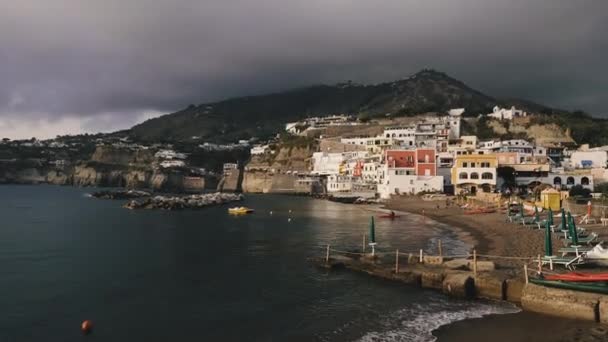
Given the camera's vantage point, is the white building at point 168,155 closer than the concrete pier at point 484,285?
No

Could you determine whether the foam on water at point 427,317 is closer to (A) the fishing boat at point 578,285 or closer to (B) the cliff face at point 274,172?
(A) the fishing boat at point 578,285

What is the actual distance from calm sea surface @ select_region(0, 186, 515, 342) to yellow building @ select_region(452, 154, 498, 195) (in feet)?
94.8

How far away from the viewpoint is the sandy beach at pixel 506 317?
15180 mm

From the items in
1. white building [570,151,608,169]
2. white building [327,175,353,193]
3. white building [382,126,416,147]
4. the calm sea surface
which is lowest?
the calm sea surface

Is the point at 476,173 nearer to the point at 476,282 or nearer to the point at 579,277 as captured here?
the point at 476,282

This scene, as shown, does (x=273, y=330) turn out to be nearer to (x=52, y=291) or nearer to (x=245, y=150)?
(x=52, y=291)

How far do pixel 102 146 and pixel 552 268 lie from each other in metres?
165

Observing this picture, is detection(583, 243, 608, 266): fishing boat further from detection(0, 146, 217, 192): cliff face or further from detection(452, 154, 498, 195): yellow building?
detection(0, 146, 217, 192): cliff face

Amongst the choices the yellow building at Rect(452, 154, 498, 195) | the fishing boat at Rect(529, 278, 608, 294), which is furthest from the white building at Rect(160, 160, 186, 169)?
the fishing boat at Rect(529, 278, 608, 294)

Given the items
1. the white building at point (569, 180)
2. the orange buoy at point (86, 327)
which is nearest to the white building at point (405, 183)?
the white building at point (569, 180)

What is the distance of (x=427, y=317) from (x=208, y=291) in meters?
11.0

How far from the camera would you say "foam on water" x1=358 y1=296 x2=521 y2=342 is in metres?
15.9

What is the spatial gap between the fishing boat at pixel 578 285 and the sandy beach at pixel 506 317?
149cm

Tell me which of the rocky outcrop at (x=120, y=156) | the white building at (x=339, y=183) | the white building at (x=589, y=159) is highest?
the rocky outcrop at (x=120, y=156)
